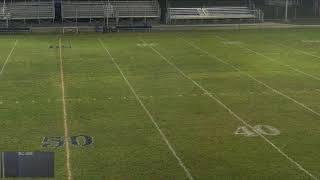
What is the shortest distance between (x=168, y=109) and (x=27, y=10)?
28177mm

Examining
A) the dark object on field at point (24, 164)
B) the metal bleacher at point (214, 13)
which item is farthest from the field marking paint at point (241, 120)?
the metal bleacher at point (214, 13)

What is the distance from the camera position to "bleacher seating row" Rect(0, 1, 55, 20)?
4053 centimetres

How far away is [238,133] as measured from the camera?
13.3m

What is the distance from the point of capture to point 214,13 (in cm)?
4362

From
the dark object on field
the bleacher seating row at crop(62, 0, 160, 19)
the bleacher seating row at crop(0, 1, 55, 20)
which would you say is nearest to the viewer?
the dark object on field

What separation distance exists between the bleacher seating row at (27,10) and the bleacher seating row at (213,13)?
834cm

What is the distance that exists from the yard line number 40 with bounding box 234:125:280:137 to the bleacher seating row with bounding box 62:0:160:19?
2828 centimetres

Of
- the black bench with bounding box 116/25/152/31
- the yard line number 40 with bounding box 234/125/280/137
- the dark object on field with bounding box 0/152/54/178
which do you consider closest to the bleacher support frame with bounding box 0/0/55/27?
the black bench with bounding box 116/25/152/31

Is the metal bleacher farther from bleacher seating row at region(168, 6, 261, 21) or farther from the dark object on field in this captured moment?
the dark object on field

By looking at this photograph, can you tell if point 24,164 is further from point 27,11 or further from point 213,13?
point 213,13

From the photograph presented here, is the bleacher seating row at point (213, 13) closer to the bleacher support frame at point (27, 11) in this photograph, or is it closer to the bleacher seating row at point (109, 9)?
the bleacher seating row at point (109, 9)

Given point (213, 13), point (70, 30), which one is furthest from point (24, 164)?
point (213, 13)

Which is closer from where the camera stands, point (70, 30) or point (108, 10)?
point (70, 30)

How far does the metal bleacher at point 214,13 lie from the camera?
4250cm
